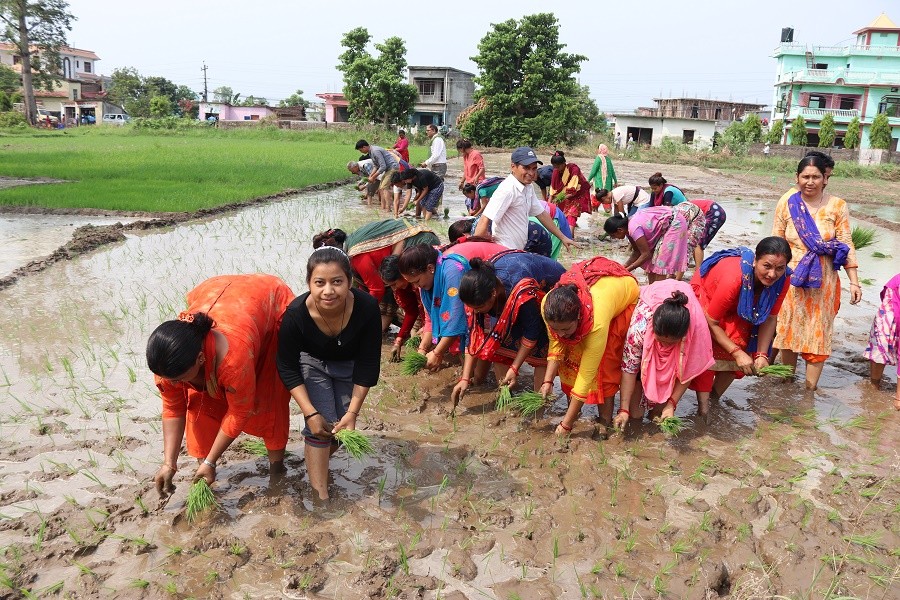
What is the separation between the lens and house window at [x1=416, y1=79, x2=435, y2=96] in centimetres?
4569

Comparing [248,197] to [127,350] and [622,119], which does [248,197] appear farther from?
[622,119]

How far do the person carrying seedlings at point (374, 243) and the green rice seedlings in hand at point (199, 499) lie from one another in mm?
1884

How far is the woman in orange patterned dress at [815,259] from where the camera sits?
4.51 metres

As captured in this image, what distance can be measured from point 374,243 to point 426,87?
4369 centimetres

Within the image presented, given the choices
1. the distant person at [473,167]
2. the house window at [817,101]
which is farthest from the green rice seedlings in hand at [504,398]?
the house window at [817,101]

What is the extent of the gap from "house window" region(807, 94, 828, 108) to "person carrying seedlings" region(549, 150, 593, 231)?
41.1 metres

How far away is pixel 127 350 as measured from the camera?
4.96 meters

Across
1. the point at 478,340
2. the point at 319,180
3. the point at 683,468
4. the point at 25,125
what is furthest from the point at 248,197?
the point at 25,125

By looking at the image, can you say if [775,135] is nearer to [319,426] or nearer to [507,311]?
[507,311]

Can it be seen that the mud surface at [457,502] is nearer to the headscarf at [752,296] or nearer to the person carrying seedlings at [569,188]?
the headscarf at [752,296]

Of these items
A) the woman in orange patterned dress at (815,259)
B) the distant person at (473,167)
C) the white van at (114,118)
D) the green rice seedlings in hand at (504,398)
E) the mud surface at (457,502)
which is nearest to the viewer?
the mud surface at (457,502)

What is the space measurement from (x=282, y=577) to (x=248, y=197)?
10991 millimetres

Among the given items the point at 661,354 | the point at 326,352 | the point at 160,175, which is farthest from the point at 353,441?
the point at 160,175

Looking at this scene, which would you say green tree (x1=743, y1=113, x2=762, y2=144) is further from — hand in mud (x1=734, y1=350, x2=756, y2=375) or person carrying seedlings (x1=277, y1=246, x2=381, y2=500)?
person carrying seedlings (x1=277, y1=246, x2=381, y2=500)
